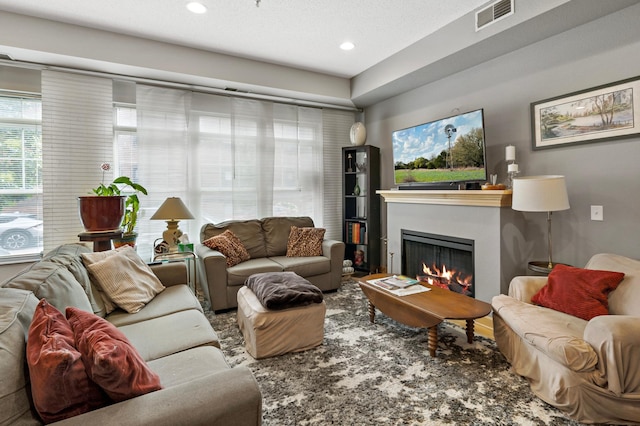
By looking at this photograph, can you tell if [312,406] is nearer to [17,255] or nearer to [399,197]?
[399,197]

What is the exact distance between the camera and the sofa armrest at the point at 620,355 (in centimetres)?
157

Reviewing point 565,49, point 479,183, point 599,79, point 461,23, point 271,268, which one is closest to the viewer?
point 599,79

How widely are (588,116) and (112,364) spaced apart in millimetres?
3486

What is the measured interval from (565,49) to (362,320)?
2.99 metres

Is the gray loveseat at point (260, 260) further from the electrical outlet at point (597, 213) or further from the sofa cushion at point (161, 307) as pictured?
the electrical outlet at point (597, 213)

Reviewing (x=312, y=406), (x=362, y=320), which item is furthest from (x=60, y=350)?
(x=362, y=320)

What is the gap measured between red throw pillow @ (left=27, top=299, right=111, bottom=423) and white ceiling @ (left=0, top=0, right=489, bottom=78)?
2.77 m

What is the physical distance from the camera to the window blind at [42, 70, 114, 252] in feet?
10.6

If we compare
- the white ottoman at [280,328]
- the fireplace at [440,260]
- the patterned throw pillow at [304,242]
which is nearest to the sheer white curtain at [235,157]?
the patterned throw pillow at [304,242]

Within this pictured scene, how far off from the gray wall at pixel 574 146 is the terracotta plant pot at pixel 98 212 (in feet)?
12.4

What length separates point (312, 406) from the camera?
182 cm

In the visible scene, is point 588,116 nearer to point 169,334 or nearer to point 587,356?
point 587,356

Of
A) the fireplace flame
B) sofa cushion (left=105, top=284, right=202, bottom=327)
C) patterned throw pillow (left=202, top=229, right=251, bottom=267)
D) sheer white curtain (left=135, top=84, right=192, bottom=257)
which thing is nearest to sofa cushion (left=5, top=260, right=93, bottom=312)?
sofa cushion (left=105, top=284, right=202, bottom=327)

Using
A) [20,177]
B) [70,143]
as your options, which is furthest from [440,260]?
[20,177]
